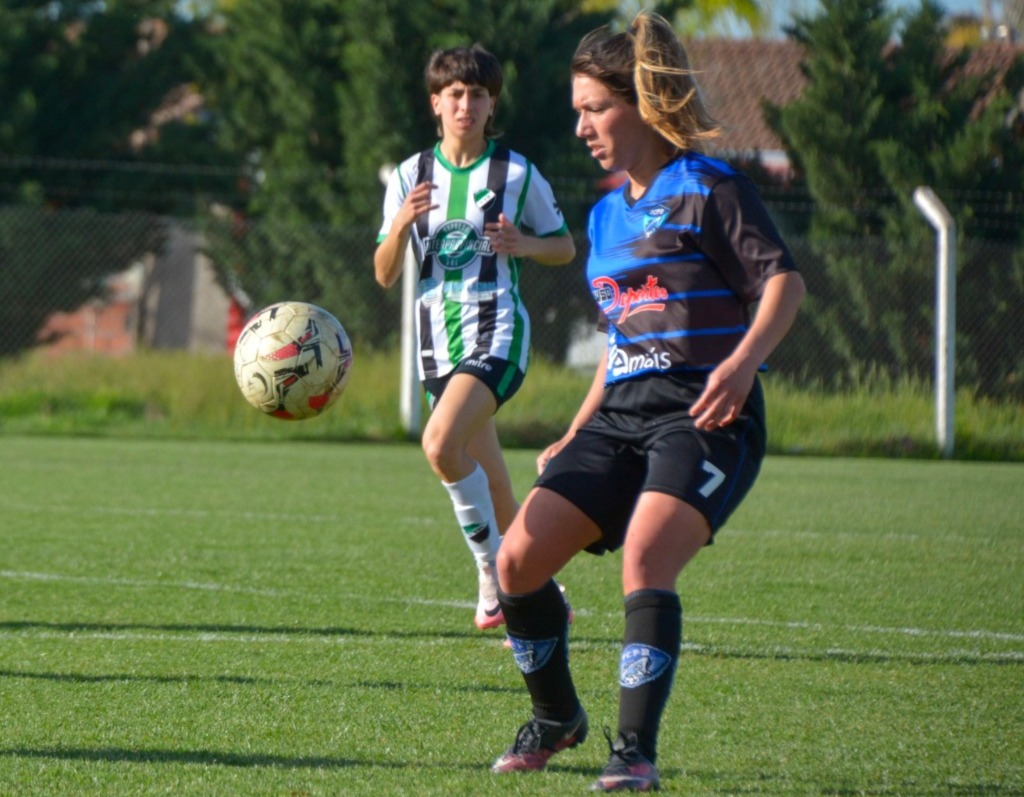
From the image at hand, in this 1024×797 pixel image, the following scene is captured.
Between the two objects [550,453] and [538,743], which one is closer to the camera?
[538,743]

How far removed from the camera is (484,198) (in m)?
5.57

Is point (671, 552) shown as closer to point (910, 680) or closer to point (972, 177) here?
point (910, 680)

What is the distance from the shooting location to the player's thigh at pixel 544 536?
11.4 ft

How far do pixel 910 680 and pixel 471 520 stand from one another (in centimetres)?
173

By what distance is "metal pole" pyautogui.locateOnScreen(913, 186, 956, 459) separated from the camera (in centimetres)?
1406

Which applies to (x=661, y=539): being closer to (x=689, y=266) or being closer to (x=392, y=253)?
(x=689, y=266)

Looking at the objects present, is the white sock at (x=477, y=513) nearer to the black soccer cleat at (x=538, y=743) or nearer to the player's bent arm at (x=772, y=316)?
the black soccer cleat at (x=538, y=743)

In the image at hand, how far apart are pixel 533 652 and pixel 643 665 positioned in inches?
15.9

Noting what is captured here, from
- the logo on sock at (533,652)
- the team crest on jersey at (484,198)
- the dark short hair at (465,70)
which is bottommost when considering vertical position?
the logo on sock at (533,652)

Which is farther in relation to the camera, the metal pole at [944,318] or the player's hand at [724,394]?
the metal pole at [944,318]

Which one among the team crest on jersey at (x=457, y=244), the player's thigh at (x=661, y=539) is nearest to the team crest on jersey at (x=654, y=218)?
the player's thigh at (x=661, y=539)

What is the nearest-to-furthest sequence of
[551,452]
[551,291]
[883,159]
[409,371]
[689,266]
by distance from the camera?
[689,266] → [551,452] → [409,371] → [883,159] → [551,291]

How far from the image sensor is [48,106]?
2052 centimetres

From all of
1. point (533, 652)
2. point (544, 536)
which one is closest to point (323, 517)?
point (533, 652)
